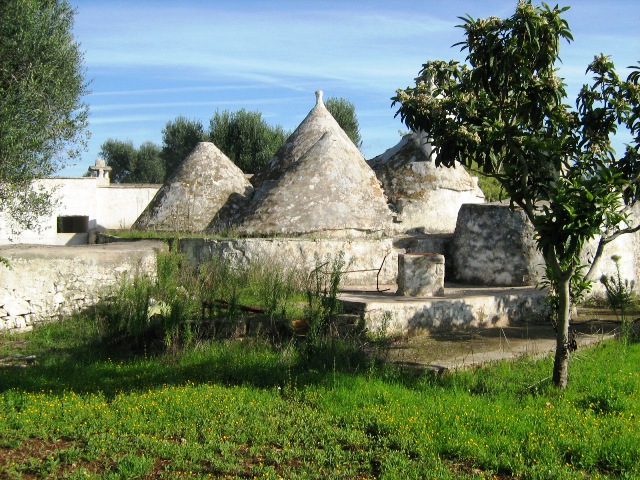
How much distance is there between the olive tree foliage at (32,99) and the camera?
973 cm

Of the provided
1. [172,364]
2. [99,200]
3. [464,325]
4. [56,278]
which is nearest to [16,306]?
[56,278]

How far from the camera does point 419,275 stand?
28.7ft

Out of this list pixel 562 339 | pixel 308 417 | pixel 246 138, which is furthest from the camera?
pixel 246 138

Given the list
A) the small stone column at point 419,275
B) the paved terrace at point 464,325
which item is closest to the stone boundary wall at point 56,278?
the paved terrace at point 464,325

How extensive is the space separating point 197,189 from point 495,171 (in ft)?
26.5

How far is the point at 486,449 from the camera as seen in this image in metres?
4.38

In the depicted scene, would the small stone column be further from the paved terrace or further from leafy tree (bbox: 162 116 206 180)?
leafy tree (bbox: 162 116 206 180)

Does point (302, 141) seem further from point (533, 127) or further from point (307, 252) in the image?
point (533, 127)

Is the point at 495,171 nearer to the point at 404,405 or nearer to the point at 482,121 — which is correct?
the point at 482,121

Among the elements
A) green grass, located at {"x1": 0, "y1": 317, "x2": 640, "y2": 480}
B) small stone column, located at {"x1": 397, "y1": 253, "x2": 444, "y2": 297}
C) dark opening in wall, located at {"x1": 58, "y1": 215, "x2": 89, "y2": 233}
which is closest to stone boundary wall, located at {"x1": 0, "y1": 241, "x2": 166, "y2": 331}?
green grass, located at {"x1": 0, "y1": 317, "x2": 640, "y2": 480}

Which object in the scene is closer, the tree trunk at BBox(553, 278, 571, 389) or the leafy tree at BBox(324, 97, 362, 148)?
the tree trunk at BBox(553, 278, 571, 389)

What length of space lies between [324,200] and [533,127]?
559 cm

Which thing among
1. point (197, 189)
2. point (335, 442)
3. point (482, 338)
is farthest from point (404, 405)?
point (197, 189)

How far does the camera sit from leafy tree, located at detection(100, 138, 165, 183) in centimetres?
3684
